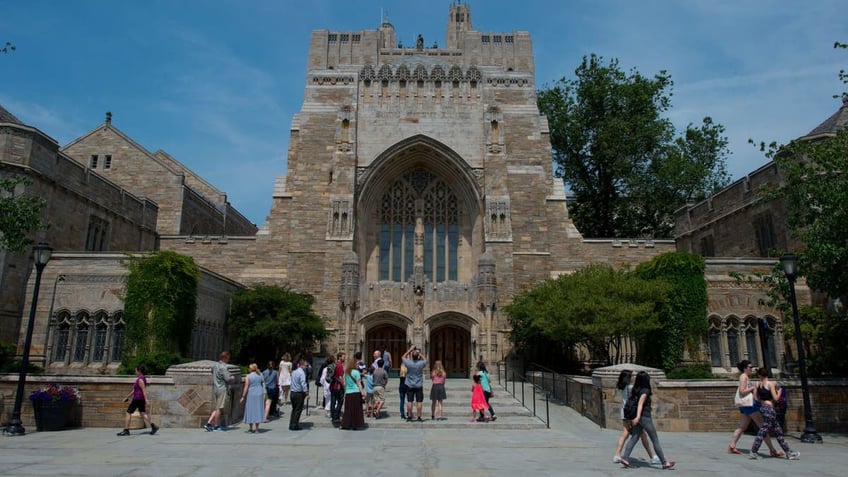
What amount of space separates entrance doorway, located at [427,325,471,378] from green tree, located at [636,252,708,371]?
7.82 metres

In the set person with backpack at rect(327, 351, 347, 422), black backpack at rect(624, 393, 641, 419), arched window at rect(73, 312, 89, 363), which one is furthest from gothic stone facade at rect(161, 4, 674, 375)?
black backpack at rect(624, 393, 641, 419)

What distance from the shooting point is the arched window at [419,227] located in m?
28.4

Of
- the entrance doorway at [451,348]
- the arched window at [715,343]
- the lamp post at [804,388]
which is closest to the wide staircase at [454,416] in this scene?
the lamp post at [804,388]

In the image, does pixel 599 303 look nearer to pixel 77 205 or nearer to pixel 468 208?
pixel 468 208

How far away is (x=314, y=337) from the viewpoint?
23828 mm

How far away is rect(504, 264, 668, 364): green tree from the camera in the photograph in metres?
18.2

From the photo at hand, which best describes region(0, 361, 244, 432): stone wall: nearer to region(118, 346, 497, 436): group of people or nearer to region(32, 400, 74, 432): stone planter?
region(118, 346, 497, 436): group of people

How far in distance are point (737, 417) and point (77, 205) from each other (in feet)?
77.9

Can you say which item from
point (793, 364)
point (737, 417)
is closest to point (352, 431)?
point (737, 417)

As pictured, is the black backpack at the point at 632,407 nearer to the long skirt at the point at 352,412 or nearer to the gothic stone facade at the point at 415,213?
the long skirt at the point at 352,412

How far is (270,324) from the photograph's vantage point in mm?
21938

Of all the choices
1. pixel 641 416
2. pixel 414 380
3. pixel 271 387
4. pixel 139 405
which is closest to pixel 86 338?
pixel 271 387

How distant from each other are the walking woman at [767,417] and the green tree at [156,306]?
50.9 ft

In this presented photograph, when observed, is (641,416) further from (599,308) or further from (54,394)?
(54,394)
